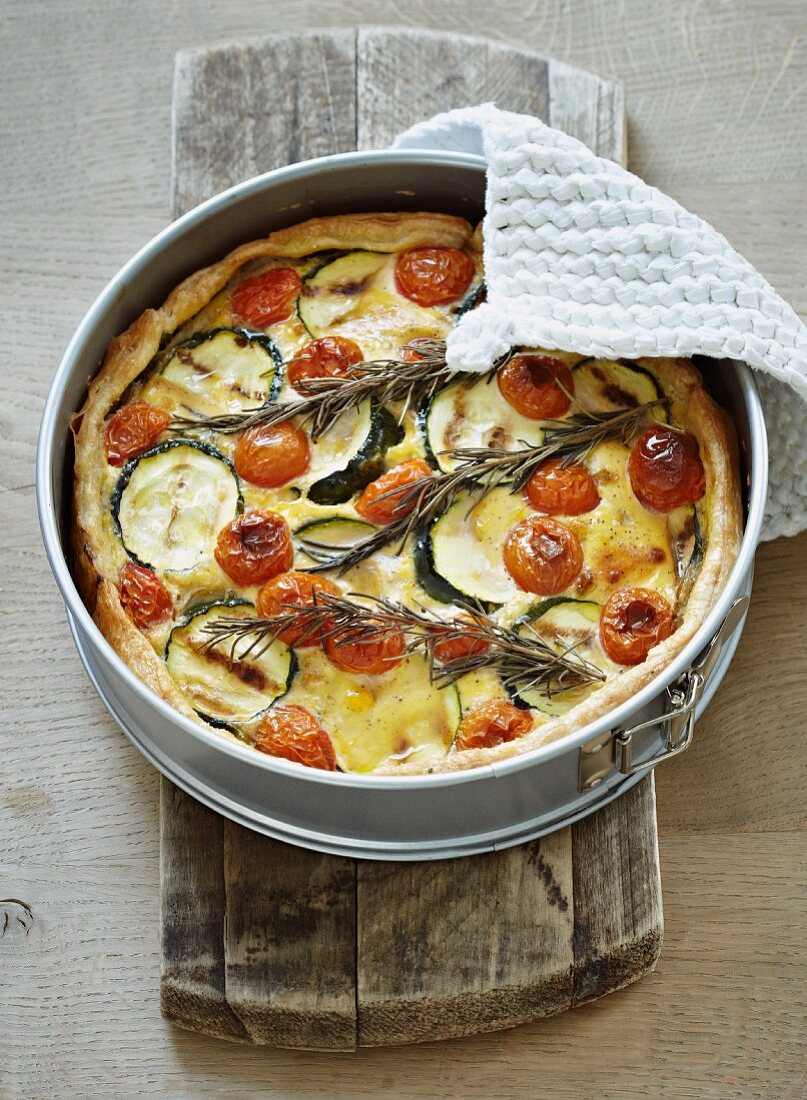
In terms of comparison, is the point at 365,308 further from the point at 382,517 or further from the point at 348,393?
the point at 382,517

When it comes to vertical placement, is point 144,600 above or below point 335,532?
below

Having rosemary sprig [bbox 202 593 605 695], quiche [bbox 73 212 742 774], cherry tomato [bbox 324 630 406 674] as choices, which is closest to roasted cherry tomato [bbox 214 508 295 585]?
quiche [bbox 73 212 742 774]

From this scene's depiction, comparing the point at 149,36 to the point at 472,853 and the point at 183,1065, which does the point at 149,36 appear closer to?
the point at 472,853

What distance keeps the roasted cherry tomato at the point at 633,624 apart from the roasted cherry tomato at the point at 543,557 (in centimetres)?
13

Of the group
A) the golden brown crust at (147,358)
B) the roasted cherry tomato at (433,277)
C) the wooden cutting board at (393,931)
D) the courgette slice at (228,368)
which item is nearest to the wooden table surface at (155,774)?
the wooden cutting board at (393,931)

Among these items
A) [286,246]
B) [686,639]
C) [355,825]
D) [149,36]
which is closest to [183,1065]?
[355,825]

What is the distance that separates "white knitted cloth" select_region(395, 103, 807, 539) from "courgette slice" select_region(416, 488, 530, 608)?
13.9 inches

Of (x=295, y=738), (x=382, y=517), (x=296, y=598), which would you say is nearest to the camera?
(x=295, y=738)

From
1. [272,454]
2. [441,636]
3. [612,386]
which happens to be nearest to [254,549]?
[272,454]

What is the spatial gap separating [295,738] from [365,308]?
120cm

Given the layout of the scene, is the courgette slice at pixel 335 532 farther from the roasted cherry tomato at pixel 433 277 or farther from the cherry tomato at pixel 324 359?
the roasted cherry tomato at pixel 433 277

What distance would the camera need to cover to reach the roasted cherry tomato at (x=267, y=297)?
11.5 ft

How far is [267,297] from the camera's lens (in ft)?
11.5

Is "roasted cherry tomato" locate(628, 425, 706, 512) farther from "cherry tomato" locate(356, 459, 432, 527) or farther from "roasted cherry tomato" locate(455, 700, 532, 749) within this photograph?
"roasted cherry tomato" locate(455, 700, 532, 749)
